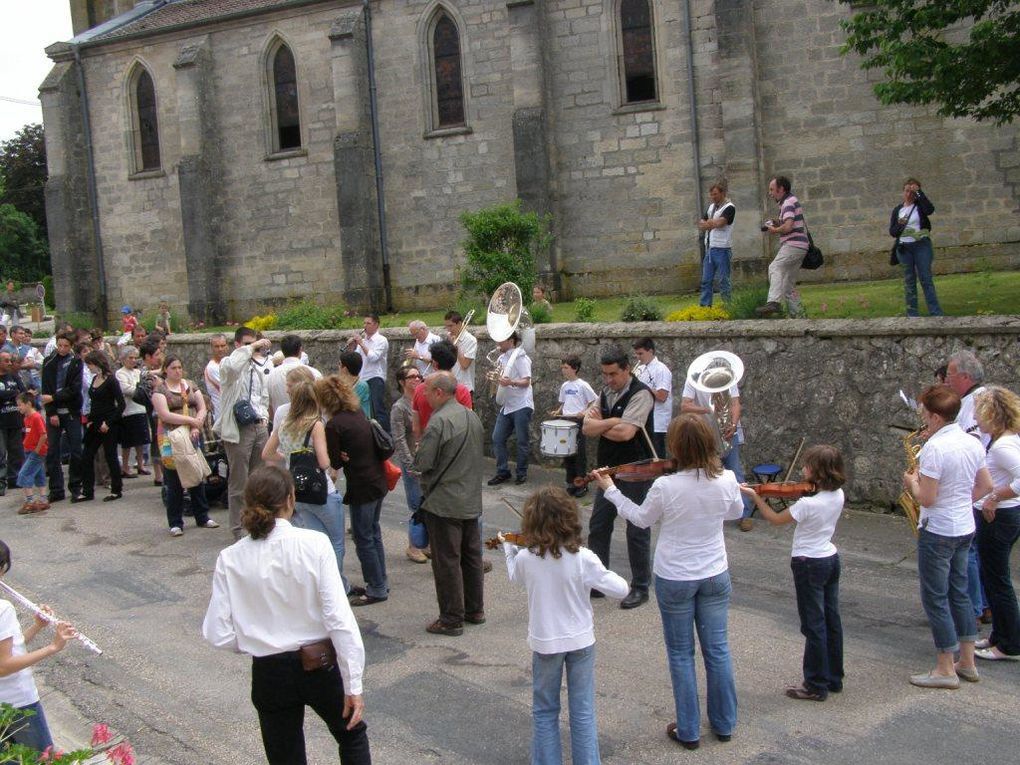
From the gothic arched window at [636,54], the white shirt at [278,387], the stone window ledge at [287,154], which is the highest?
the gothic arched window at [636,54]

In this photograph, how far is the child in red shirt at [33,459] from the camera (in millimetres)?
12477

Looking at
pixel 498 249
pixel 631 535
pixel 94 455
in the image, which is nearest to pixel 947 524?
pixel 631 535

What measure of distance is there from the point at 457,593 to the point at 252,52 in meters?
22.3

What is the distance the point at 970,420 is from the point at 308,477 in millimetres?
4766

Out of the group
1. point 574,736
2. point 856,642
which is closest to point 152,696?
point 574,736

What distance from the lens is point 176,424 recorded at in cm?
1079

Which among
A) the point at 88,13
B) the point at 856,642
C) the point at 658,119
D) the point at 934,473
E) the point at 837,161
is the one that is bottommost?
the point at 856,642

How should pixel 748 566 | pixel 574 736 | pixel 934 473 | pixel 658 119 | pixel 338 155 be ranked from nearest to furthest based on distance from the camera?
pixel 574 736, pixel 934 473, pixel 748 566, pixel 658 119, pixel 338 155

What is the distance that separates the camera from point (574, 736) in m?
5.09

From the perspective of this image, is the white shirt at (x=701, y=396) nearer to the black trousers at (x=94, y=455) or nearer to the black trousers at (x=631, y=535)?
the black trousers at (x=631, y=535)

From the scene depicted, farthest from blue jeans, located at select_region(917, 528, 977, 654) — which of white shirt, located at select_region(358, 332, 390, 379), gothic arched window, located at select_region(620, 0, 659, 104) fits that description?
gothic arched window, located at select_region(620, 0, 659, 104)

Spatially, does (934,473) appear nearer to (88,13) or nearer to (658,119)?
(658,119)

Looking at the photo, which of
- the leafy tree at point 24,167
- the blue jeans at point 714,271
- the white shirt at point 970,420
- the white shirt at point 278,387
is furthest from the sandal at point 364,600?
the leafy tree at point 24,167

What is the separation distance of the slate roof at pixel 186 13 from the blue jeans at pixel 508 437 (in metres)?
17.2
